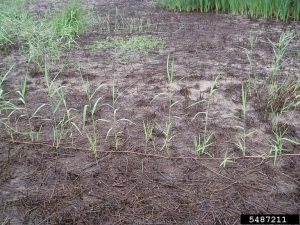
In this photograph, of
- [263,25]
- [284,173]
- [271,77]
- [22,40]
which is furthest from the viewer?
[263,25]

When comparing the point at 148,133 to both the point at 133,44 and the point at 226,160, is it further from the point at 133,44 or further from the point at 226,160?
the point at 133,44

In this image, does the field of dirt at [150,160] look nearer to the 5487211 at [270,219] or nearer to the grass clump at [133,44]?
the 5487211 at [270,219]

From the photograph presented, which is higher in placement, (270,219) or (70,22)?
(70,22)

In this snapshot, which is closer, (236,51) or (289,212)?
(289,212)

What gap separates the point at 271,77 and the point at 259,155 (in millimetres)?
1091

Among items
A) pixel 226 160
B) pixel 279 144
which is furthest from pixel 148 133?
pixel 279 144

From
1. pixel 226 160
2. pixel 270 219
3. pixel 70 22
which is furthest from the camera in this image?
pixel 70 22

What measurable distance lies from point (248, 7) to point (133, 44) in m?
1.82

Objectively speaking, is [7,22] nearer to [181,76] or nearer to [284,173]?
[181,76]

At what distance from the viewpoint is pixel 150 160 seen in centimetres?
203

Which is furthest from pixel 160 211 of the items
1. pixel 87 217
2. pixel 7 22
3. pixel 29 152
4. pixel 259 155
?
pixel 7 22

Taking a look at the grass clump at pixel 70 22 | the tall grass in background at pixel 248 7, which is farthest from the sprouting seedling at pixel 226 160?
the tall grass in background at pixel 248 7

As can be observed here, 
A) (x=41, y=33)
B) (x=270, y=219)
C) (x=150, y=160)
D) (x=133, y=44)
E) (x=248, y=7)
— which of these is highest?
(x=248, y=7)

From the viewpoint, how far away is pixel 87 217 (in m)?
1.66
